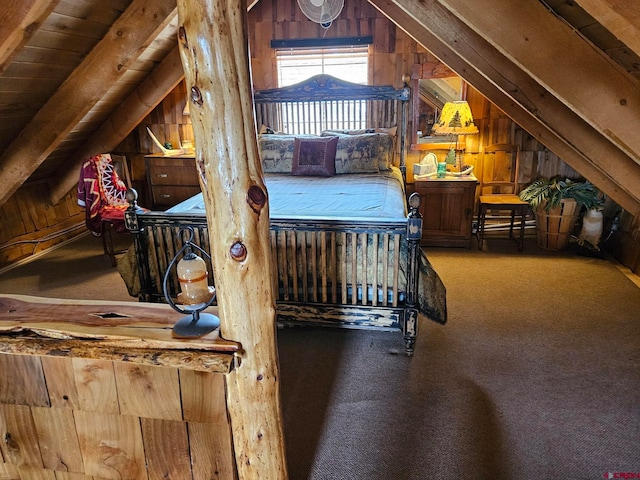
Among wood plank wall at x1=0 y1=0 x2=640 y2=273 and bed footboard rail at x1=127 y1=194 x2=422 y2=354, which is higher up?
wood plank wall at x1=0 y1=0 x2=640 y2=273

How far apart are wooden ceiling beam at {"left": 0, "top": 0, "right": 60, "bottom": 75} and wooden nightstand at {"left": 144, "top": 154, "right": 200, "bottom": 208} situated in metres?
2.38

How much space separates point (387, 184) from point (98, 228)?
2.56 metres

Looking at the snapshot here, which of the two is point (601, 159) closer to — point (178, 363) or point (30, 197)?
point (178, 363)

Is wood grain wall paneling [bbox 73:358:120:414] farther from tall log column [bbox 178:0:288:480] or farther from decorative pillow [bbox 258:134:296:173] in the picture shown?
decorative pillow [bbox 258:134:296:173]

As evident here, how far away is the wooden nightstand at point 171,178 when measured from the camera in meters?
4.67

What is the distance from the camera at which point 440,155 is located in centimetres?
458

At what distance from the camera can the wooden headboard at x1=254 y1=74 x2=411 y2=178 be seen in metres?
4.35

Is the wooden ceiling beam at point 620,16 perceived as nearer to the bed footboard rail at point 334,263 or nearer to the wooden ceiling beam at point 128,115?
the bed footboard rail at point 334,263

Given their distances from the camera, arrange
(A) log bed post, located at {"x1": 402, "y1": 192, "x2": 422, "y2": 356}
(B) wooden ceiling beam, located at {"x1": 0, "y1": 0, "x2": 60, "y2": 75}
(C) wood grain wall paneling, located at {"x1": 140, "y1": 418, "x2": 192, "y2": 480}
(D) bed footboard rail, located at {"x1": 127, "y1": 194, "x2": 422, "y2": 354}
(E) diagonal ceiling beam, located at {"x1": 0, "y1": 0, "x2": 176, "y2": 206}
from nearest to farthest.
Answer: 1. (C) wood grain wall paneling, located at {"x1": 140, "y1": 418, "x2": 192, "y2": 480}
2. (B) wooden ceiling beam, located at {"x1": 0, "y1": 0, "x2": 60, "y2": 75}
3. (A) log bed post, located at {"x1": 402, "y1": 192, "x2": 422, "y2": 356}
4. (D) bed footboard rail, located at {"x1": 127, "y1": 194, "x2": 422, "y2": 354}
5. (E) diagonal ceiling beam, located at {"x1": 0, "y1": 0, "x2": 176, "y2": 206}

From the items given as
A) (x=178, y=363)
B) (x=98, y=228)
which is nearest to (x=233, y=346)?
(x=178, y=363)

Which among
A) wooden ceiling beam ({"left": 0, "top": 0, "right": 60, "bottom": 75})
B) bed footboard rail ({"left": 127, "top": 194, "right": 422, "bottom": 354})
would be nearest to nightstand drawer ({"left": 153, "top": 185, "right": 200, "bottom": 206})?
bed footboard rail ({"left": 127, "top": 194, "right": 422, "bottom": 354})

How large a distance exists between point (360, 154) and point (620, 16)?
2.82m

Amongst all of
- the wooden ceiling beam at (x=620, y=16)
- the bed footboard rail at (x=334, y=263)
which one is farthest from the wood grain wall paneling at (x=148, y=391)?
the wooden ceiling beam at (x=620, y=16)

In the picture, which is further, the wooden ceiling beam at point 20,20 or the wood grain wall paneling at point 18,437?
the wooden ceiling beam at point 20,20
